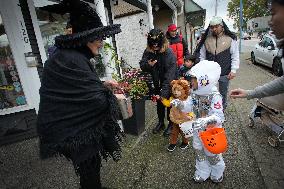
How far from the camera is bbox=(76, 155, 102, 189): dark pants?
7.93 feet

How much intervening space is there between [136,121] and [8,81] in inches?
105

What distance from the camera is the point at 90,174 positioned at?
2.47 metres

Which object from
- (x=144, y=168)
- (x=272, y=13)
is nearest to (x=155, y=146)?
(x=144, y=168)

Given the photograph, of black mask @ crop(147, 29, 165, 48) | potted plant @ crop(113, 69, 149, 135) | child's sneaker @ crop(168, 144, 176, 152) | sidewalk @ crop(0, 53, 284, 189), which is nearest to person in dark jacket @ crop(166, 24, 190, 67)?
potted plant @ crop(113, 69, 149, 135)

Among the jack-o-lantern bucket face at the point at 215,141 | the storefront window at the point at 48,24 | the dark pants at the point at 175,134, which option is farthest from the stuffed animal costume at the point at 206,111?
the storefront window at the point at 48,24

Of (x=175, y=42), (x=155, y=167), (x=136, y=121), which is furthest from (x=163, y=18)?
(x=155, y=167)

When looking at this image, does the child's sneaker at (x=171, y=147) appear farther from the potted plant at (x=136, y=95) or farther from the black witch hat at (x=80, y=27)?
the black witch hat at (x=80, y=27)

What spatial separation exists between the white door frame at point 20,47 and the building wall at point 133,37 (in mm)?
6346

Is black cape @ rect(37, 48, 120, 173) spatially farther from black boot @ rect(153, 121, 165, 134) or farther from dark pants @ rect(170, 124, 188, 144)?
black boot @ rect(153, 121, 165, 134)

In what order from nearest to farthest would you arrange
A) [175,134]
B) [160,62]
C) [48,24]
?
[175,134], [160,62], [48,24]

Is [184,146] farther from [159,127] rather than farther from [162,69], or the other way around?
[162,69]

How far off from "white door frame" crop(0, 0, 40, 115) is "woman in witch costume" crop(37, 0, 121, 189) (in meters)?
2.90

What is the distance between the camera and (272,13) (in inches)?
65.9

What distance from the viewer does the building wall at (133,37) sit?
36.2 ft
